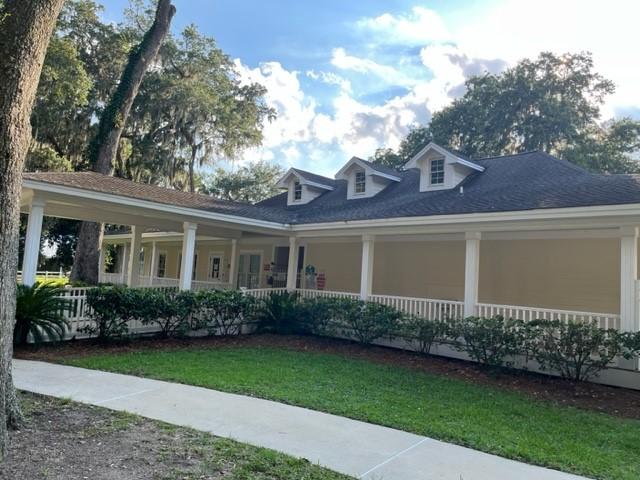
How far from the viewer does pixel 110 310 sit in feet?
31.8

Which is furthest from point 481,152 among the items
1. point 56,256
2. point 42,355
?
point 56,256

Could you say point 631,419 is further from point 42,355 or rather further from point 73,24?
point 73,24

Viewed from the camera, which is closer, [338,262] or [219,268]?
[338,262]

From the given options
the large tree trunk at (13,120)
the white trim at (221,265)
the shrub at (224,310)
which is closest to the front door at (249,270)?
the white trim at (221,265)

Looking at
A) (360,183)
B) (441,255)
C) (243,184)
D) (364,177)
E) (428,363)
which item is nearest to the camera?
(428,363)

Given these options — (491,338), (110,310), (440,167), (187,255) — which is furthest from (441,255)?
(110,310)

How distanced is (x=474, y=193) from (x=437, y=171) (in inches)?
94.8

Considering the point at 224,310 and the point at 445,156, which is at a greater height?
the point at 445,156

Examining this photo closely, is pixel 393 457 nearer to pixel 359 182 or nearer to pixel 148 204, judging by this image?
pixel 148 204

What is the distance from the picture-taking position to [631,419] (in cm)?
623

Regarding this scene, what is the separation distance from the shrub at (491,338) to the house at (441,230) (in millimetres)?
768

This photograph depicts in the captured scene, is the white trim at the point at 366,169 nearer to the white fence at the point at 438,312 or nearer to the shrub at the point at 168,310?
the white fence at the point at 438,312

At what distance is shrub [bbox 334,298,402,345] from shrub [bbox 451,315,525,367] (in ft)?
5.35

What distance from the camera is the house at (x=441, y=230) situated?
904cm
